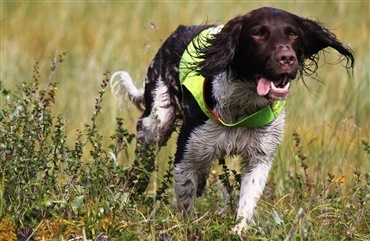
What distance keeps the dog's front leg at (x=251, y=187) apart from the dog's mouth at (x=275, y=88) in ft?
1.90

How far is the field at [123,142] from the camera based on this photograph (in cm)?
436

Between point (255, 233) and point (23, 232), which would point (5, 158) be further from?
point (255, 233)

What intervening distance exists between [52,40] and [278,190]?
12.9 ft

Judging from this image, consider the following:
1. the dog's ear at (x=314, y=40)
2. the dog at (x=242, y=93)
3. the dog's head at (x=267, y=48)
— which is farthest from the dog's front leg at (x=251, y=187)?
the dog's ear at (x=314, y=40)

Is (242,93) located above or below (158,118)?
above

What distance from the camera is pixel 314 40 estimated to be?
5.02 meters

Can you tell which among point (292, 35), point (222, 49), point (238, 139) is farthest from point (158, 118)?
point (292, 35)

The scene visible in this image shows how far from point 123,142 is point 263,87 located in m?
1.73

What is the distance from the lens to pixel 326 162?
20.4 feet

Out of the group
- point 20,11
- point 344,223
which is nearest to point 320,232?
point 344,223

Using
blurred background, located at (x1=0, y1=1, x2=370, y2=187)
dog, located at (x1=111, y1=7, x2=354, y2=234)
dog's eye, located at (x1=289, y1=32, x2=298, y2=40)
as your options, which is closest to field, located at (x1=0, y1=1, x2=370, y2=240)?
blurred background, located at (x1=0, y1=1, x2=370, y2=187)

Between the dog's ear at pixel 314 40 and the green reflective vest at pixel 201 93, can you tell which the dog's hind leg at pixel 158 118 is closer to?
the green reflective vest at pixel 201 93

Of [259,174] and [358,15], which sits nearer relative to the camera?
[259,174]

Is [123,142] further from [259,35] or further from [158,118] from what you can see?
[259,35]
